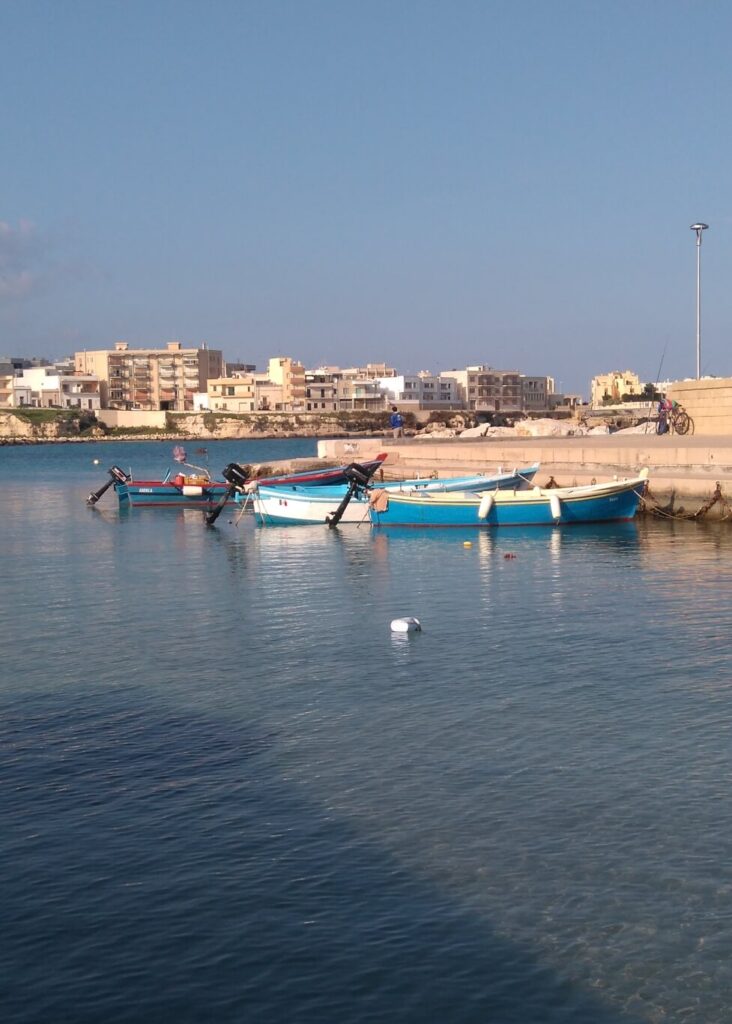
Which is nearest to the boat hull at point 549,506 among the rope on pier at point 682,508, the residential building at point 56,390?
the rope on pier at point 682,508

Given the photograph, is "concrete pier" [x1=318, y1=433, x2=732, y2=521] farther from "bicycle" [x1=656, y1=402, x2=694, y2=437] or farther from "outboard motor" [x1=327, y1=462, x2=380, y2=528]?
"outboard motor" [x1=327, y1=462, x2=380, y2=528]

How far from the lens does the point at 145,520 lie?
41781 mm

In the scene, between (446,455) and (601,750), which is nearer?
(601,750)

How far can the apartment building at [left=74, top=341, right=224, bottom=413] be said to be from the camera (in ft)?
625

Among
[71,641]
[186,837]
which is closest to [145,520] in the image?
[71,641]

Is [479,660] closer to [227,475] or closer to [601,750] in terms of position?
[601,750]

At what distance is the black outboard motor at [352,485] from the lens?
1422 inches

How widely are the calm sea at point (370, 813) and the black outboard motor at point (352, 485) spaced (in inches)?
582

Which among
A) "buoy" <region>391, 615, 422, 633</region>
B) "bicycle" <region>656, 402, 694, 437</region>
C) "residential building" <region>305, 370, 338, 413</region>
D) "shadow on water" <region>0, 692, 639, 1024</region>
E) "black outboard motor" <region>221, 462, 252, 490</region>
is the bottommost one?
"shadow on water" <region>0, 692, 639, 1024</region>

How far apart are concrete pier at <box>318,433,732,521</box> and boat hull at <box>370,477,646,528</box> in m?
1.09

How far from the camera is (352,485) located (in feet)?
119

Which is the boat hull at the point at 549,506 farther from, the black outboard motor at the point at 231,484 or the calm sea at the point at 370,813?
the calm sea at the point at 370,813

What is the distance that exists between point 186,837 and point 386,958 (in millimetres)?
2512

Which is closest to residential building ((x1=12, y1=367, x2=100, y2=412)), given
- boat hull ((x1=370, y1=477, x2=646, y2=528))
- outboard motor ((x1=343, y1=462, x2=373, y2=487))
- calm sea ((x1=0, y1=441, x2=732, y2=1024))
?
outboard motor ((x1=343, y1=462, x2=373, y2=487))
